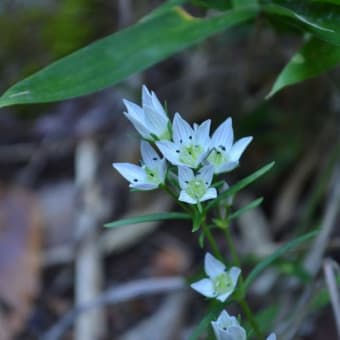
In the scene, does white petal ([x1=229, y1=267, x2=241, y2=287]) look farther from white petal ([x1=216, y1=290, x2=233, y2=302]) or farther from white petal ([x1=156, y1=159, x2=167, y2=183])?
white petal ([x1=156, y1=159, x2=167, y2=183])

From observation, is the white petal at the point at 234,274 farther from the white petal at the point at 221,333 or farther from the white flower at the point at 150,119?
the white flower at the point at 150,119

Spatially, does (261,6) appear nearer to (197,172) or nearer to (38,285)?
(197,172)

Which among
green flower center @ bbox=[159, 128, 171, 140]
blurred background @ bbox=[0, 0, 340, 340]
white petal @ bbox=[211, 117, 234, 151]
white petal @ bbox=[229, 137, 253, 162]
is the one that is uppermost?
green flower center @ bbox=[159, 128, 171, 140]

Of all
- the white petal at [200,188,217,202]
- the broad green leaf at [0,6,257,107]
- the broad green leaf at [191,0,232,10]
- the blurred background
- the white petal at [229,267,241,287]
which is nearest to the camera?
the white petal at [200,188,217,202]

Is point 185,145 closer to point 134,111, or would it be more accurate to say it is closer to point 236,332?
point 134,111

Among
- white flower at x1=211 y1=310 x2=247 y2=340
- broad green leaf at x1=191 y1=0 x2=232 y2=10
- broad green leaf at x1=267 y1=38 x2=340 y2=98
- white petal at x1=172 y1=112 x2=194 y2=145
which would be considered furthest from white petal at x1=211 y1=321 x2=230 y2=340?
broad green leaf at x1=191 y1=0 x2=232 y2=10

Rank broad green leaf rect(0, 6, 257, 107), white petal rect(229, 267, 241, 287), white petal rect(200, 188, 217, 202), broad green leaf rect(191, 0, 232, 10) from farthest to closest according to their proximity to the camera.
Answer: broad green leaf rect(191, 0, 232, 10) → broad green leaf rect(0, 6, 257, 107) → white petal rect(229, 267, 241, 287) → white petal rect(200, 188, 217, 202)

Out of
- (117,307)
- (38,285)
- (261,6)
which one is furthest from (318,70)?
(38,285)
